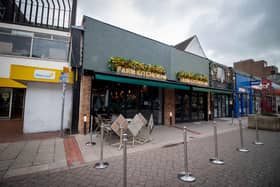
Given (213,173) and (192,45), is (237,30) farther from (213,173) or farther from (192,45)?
(213,173)

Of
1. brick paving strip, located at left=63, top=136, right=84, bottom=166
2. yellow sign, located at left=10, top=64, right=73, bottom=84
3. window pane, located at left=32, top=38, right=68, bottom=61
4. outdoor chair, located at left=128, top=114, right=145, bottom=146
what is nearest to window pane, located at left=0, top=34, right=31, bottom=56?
window pane, located at left=32, top=38, right=68, bottom=61

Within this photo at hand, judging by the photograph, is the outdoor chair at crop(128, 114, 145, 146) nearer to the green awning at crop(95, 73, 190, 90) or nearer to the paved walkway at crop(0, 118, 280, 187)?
the paved walkway at crop(0, 118, 280, 187)

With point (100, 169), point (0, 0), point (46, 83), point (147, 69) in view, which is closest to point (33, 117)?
point (46, 83)

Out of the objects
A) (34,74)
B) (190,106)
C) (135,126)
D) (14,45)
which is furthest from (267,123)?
(14,45)

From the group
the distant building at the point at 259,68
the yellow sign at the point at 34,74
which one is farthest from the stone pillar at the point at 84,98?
the distant building at the point at 259,68

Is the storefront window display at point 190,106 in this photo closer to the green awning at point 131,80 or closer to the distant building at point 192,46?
the green awning at point 131,80

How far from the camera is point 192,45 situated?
15.9 meters

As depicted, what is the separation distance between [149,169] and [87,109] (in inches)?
187

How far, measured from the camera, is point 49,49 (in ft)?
26.3

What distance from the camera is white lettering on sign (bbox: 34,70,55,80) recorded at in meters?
6.43

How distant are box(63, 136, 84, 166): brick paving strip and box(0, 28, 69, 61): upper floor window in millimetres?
5300

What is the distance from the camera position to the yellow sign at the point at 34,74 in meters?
6.10

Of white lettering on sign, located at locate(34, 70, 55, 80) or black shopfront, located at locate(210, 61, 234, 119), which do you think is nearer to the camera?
white lettering on sign, located at locate(34, 70, 55, 80)

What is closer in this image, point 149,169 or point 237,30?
point 149,169
